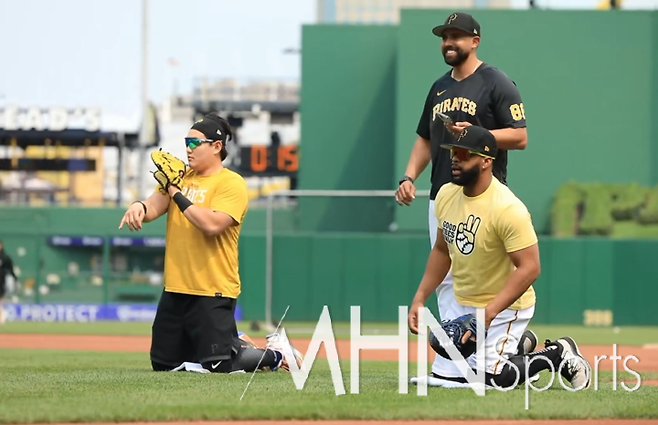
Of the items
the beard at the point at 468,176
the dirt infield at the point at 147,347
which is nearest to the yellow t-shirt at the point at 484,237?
the beard at the point at 468,176

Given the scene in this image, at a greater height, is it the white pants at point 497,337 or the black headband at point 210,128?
the black headband at point 210,128

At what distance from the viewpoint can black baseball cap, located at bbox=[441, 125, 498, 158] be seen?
705cm

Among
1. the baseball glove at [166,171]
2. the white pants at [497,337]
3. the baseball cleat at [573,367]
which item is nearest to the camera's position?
the white pants at [497,337]

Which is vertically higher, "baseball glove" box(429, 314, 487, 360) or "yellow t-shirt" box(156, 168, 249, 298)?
"yellow t-shirt" box(156, 168, 249, 298)

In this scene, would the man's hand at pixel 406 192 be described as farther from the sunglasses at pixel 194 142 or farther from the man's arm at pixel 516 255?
the sunglasses at pixel 194 142

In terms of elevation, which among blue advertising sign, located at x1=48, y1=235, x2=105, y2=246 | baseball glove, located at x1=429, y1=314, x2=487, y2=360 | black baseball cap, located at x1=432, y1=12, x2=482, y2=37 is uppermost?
black baseball cap, located at x1=432, y1=12, x2=482, y2=37

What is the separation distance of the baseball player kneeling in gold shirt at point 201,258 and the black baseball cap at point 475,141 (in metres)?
2.16

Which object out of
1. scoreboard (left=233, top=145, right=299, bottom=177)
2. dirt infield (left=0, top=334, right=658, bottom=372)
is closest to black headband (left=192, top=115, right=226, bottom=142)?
dirt infield (left=0, top=334, right=658, bottom=372)

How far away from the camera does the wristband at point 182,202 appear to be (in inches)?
328

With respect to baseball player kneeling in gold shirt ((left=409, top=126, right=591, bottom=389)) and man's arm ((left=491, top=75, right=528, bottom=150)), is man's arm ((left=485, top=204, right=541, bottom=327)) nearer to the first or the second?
baseball player kneeling in gold shirt ((left=409, top=126, right=591, bottom=389))

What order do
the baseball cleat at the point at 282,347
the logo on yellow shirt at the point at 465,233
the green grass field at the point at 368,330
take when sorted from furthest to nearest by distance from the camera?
the green grass field at the point at 368,330 → the baseball cleat at the point at 282,347 → the logo on yellow shirt at the point at 465,233

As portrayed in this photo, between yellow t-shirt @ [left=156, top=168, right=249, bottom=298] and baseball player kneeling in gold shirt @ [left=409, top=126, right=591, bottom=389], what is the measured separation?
5.77 ft

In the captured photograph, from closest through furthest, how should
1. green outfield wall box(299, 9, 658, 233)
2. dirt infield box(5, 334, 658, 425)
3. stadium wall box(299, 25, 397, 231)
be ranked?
dirt infield box(5, 334, 658, 425) < green outfield wall box(299, 9, 658, 233) < stadium wall box(299, 25, 397, 231)

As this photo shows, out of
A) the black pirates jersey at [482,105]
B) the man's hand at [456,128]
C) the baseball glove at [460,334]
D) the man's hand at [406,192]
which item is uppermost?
the black pirates jersey at [482,105]
